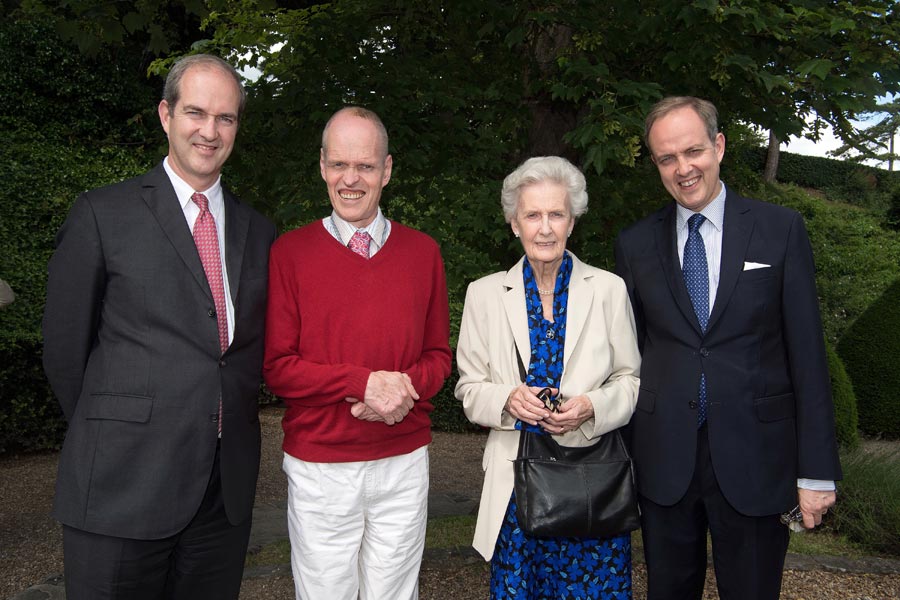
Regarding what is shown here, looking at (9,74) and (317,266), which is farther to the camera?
(9,74)

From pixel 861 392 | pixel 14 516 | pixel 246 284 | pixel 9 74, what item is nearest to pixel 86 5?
pixel 246 284

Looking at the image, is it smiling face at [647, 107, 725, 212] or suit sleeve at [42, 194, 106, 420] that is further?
smiling face at [647, 107, 725, 212]

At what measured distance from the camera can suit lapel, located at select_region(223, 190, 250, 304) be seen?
2596mm

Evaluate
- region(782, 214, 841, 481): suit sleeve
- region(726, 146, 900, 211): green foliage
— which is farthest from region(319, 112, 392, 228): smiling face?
region(726, 146, 900, 211): green foliage

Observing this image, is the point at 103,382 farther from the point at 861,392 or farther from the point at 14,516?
the point at 861,392

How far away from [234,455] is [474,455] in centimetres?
697

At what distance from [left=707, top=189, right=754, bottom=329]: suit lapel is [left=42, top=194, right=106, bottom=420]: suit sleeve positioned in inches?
84.0

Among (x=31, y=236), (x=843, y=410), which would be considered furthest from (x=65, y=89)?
(x=843, y=410)

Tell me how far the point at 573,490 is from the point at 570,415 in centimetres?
27

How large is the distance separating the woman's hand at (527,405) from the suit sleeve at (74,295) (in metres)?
1.45

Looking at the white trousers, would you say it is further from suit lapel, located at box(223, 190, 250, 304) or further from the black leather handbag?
suit lapel, located at box(223, 190, 250, 304)

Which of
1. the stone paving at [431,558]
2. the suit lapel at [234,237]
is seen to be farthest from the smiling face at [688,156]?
the stone paving at [431,558]

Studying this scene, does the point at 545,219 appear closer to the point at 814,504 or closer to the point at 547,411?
the point at 547,411

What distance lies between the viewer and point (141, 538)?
239cm
